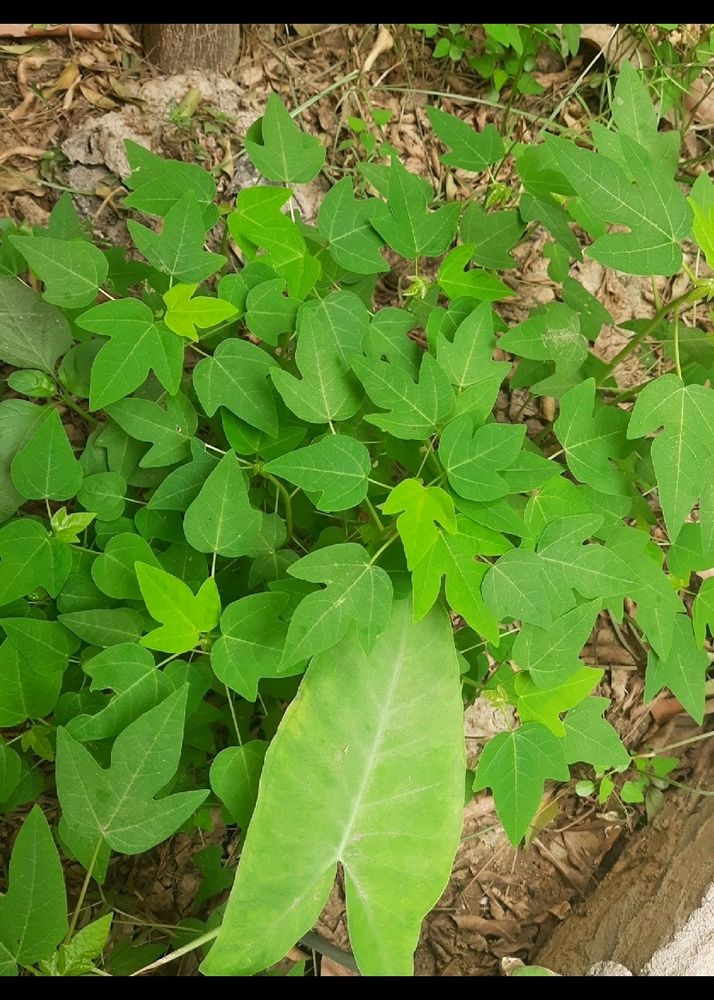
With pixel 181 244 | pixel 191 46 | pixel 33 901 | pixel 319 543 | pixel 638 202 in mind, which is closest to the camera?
pixel 33 901

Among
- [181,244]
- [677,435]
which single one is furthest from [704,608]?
[181,244]

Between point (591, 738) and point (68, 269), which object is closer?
point (68, 269)

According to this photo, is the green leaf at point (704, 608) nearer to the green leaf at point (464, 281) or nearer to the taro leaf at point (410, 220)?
the green leaf at point (464, 281)

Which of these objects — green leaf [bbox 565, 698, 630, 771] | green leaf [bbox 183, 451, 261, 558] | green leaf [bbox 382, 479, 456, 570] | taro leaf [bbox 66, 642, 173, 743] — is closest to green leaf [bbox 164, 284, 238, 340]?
green leaf [bbox 183, 451, 261, 558]

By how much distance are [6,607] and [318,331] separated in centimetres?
81

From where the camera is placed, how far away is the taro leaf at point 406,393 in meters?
1.37

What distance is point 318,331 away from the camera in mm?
1415

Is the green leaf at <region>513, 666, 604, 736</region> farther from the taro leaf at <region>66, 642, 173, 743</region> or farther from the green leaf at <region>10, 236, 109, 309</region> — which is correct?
the green leaf at <region>10, 236, 109, 309</region>

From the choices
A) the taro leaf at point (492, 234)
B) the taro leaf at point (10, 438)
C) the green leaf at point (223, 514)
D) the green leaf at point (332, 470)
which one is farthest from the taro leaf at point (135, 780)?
the taro leaf at point (492, 234)

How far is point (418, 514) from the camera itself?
134cm

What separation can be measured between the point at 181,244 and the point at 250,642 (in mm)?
735

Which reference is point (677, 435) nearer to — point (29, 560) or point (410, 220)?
point (410, 220)

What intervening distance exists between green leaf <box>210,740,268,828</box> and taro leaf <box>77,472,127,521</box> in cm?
51

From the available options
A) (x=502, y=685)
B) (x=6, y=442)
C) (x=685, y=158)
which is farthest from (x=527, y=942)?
(x=685, y=158)
